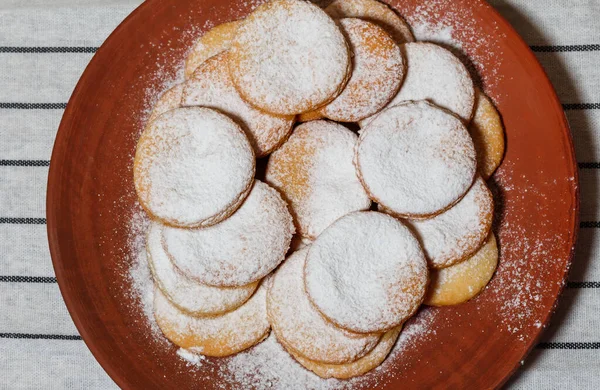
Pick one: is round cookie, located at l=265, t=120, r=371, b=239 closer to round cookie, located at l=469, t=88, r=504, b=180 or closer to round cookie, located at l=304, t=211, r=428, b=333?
round cookie, located at l=304, t=211, r=428, b=333

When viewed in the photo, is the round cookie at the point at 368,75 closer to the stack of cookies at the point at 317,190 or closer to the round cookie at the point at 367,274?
the stack of cookies at the point at 317,190

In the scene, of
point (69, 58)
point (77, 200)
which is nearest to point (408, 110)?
point (77, 200)

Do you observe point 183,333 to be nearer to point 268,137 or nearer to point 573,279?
point 268,137

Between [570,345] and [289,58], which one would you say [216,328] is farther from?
[570,345]

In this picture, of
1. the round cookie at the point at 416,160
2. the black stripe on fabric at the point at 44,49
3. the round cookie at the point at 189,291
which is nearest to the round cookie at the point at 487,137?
the round cookie at the point at 416,160

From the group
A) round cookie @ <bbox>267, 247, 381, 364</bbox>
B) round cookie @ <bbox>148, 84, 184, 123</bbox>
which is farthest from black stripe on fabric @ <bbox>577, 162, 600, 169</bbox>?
round cookie @ <bbox>148, 84, 184, 123</bbox>

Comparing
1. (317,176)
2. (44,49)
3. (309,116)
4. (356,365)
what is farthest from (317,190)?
(44,49)
